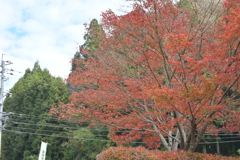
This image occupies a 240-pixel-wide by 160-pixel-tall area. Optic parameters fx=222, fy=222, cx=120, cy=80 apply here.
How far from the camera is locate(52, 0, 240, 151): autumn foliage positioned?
4.93 metres

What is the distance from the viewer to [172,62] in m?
5.55

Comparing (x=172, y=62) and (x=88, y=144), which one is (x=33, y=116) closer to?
(x=88, y=144)

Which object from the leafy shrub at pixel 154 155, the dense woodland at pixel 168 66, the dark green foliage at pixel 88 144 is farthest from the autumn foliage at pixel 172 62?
the dark green foliage at pixel 88 144

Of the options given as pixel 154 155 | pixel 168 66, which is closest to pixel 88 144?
pixel 154 155

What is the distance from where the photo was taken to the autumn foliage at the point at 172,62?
4.93 metres

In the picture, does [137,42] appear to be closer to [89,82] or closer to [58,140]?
[89,82]

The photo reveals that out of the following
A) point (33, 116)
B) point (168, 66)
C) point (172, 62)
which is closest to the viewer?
point (172, 62)

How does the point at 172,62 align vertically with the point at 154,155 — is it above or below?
above

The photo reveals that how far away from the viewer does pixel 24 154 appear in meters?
23.2

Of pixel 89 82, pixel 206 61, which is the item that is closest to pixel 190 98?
pixel 206 61

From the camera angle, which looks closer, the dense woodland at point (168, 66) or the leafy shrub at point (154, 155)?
the dense woodland at point (168, 66)

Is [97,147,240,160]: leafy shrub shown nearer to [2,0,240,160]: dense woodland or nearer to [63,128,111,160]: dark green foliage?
[2,0,240,160]: dense woodland

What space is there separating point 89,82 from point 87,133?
440 inches

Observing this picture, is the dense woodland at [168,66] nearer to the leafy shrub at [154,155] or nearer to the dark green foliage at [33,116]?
the leafy shrub at [154,155]
